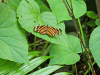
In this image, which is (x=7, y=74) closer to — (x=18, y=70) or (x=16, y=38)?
(x=18, y=70)

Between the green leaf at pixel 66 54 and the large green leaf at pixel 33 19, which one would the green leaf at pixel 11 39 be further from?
the green leaf at pixel 66 54

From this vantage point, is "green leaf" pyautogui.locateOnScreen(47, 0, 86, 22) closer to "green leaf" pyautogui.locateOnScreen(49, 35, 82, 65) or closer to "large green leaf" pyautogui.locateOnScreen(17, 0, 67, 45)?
"large green leaf" pyautogui.locateOnScreen(17, 0, 67, 45)

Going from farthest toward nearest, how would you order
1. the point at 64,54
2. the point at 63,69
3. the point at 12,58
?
the point at 63,69
the point at 64,54
the point at 12,58

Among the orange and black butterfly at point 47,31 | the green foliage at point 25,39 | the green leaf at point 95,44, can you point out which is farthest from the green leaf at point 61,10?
the green leaf at point 95,44

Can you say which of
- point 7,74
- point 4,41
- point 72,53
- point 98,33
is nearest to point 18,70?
point 7,74

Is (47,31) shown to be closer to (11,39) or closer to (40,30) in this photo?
(40,30)

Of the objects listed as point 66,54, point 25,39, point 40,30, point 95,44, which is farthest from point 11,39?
point 95,44
